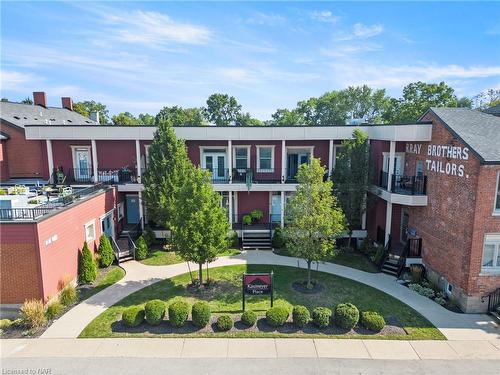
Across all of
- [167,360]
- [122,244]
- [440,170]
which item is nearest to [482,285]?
[440,170]

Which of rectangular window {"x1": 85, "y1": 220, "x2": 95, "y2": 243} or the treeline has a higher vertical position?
the treeline

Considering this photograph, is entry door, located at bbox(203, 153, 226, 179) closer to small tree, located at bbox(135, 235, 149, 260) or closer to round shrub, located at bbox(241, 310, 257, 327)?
small tree, located at bbox(135, 235, 149, 260)

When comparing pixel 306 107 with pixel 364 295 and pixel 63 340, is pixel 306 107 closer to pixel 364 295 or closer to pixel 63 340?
pixel 364 295

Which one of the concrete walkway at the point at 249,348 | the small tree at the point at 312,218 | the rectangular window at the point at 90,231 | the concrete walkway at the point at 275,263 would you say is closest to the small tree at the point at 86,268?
the rectangular window at the point at 90,231

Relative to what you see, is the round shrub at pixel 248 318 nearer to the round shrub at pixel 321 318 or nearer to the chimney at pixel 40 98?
the round shrub at pixel 321 318

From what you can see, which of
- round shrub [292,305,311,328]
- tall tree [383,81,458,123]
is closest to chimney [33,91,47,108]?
round shrub [292,305,311,328]
